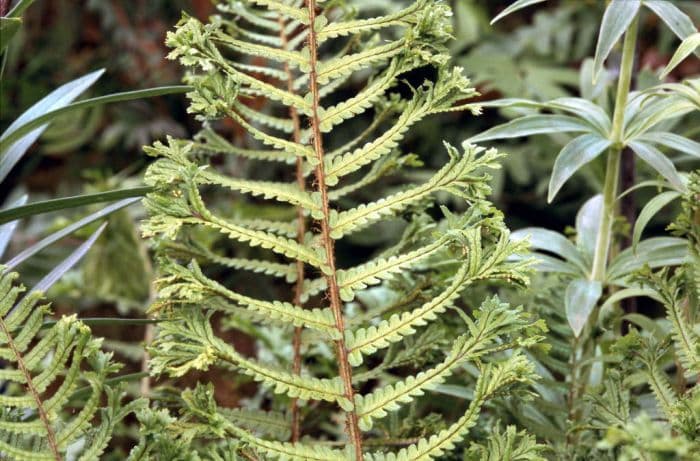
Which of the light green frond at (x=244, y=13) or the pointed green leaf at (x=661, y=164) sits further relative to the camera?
the light green frond at (x=244, y=13)

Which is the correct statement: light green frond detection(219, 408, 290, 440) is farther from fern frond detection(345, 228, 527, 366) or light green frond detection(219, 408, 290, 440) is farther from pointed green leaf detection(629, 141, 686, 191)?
pointed green leaf detection(629, 141, 686, 191)

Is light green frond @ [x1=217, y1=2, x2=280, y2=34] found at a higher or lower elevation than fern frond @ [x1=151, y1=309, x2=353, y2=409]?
higher

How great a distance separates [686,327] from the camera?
0.58 meters

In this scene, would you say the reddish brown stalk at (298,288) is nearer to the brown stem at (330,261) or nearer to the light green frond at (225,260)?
the light green frond at (225,260)

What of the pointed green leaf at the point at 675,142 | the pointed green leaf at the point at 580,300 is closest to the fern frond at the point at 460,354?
the pointed green leaf at the point at 580,300

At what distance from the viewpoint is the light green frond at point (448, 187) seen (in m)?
0.56

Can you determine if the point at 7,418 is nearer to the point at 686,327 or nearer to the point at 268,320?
the point at 268,320

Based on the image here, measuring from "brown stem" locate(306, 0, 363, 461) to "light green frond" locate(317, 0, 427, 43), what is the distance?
11 millimetres

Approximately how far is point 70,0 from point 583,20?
1246 mm

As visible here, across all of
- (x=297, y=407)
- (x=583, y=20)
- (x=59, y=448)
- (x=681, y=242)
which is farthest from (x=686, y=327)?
(x=583, y=20)

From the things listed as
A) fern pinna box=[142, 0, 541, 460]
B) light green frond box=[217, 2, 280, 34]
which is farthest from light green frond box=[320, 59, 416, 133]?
light green frond box=[217, 2, 280, 34]

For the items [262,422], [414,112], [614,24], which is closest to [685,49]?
[614,24]

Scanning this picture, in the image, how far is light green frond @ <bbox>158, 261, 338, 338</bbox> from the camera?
531 millimetres

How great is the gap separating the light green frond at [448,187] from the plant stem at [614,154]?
16cm
